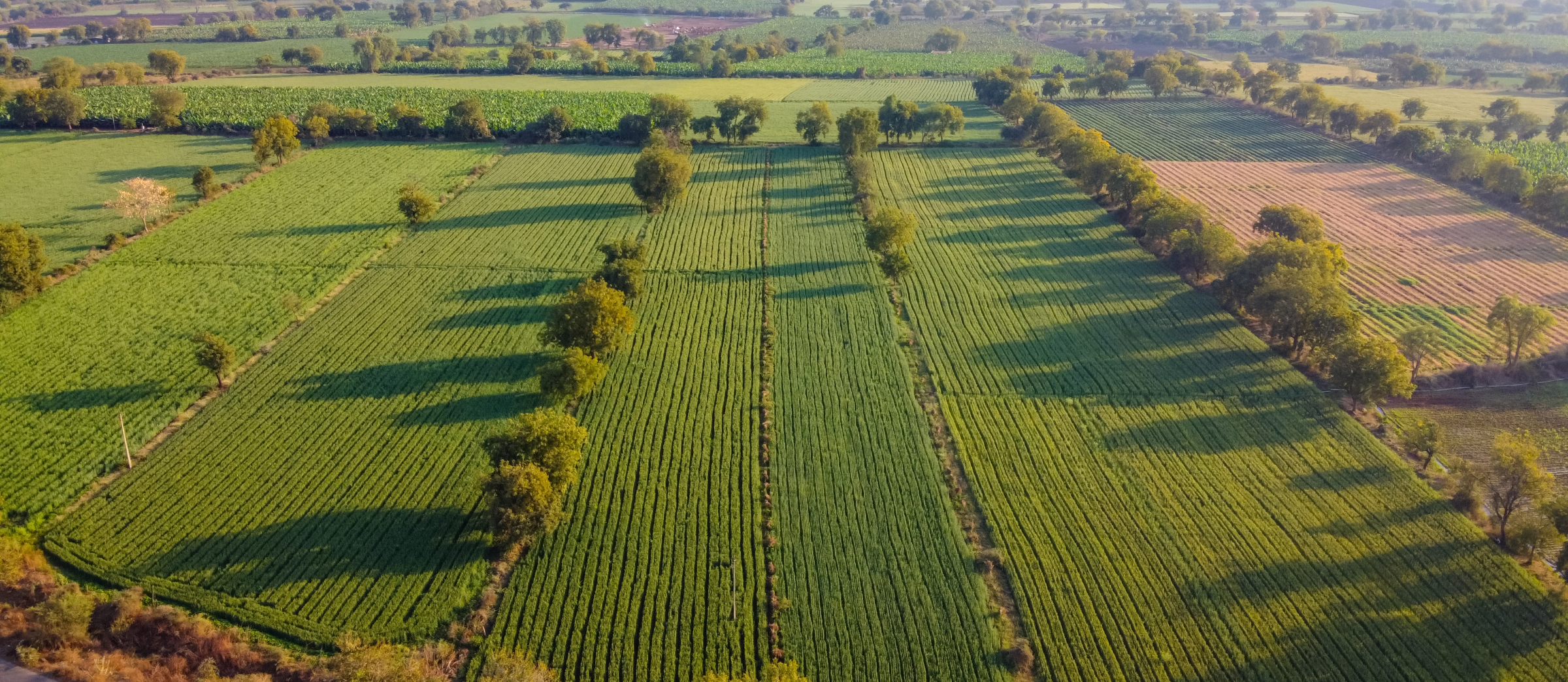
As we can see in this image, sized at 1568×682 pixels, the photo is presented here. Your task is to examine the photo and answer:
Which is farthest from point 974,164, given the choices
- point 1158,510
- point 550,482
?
point 550,482

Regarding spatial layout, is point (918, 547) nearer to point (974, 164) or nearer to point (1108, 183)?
point (1108, 183)

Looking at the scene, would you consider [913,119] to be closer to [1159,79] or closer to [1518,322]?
[1159,79]

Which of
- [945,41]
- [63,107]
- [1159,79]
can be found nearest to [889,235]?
[1159,79]

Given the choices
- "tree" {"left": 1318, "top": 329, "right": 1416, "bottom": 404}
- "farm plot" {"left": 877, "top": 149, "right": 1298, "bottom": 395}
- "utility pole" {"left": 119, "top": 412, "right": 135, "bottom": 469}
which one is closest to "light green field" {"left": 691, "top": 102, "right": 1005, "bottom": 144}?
"farm plot" {"left": 877, "top": 149, "right": 1298, "bottom": 395}

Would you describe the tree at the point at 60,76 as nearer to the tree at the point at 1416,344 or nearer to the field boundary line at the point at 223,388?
the field boundary line at the point at 223,388

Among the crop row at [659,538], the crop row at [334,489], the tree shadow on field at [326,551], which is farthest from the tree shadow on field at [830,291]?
the tree shadow on field at [326,551]

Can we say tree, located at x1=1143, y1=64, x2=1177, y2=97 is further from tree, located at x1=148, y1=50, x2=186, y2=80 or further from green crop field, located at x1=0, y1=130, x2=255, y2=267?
tree, located at x1=148, y1=50, x2=186, y2=80
